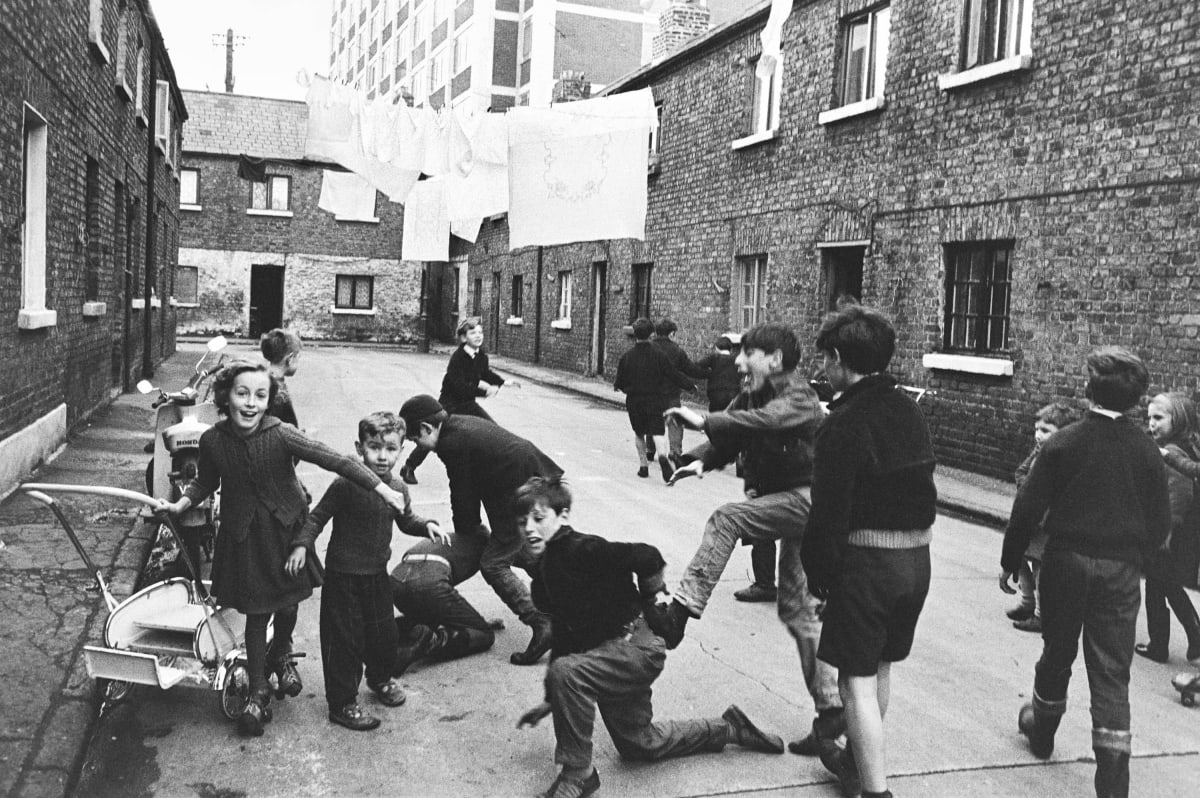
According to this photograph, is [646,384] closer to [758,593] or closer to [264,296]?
[758,593]

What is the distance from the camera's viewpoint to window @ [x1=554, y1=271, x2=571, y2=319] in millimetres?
28325

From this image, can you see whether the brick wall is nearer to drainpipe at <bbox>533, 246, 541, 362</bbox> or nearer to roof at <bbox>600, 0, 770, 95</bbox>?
roof at <bbox>600, 0, 770, 95</bbox>

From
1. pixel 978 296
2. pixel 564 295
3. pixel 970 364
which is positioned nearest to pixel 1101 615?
pixel 970 364

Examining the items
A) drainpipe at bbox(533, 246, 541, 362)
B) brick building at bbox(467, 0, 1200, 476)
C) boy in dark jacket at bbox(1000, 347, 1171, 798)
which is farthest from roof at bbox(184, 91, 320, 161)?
boy in dark jacket at bbox(1000, 347, 1171, 798)

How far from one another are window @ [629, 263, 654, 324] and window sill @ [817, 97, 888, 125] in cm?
736

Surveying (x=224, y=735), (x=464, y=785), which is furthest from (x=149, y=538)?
(x=464, y=785)

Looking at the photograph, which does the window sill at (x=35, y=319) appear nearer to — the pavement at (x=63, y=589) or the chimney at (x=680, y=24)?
the pavement at (x=63, y=589)

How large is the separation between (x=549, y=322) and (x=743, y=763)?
2531cm

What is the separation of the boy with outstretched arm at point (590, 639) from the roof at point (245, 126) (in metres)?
39.0

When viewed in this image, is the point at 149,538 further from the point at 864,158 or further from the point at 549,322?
the point at 549,322

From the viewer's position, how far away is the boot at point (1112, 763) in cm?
407

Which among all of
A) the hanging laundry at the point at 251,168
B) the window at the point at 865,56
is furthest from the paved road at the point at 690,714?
the hanging laundry at the point at 251,168

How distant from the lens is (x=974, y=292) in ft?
42.9

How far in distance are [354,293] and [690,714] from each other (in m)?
39.4
